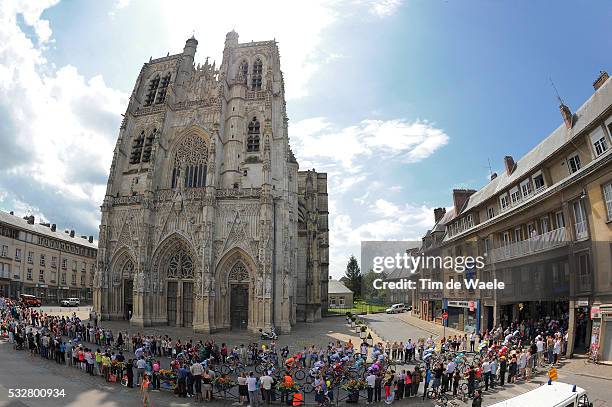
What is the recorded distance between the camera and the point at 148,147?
4141 cm

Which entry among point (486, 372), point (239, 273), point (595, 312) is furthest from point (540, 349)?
point (239, 273)

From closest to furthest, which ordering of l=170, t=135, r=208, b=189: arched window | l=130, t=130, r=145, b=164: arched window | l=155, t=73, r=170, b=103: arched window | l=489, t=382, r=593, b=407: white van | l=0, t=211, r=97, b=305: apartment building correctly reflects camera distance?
1. l=489, t=382, r=593, b=407: white van
2. l=170, t=135, r=208, b=189: arched window
3. l=130, t=130, r=145, b=164: arched window
4. l=155, t=73, r=170, b=103: arched window
5. l=0, t=211, r=97, b=305: apartment building

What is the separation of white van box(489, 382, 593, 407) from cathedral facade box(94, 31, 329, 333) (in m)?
25.1

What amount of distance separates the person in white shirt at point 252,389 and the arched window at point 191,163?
90.5ft

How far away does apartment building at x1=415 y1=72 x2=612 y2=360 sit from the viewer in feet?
56.4

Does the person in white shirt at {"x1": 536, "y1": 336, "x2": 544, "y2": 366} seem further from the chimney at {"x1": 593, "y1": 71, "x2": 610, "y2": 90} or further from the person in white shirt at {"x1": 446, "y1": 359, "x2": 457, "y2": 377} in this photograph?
the chimney at {"x1": 593, "y1": 71, "x2": 610, "y2": 90}

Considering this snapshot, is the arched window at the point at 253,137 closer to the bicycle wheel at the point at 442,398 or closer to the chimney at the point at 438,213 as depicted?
the chimney at the point at 438,213

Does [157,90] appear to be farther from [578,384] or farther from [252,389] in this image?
[578,384]

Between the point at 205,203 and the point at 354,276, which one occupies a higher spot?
the point at 205,203

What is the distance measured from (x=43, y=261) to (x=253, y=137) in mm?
36329

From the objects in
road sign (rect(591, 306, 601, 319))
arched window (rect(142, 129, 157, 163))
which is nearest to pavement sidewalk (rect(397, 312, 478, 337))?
road sign (rect(591, 306, 601, 319))

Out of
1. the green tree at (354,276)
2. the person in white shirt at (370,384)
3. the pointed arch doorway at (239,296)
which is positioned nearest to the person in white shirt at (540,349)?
the person in white shirt at (370,384)

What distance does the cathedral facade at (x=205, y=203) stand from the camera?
34.4 metres

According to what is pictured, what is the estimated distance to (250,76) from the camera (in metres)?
43.2
